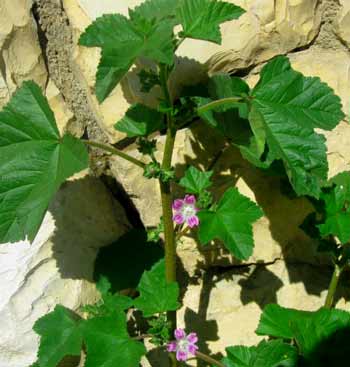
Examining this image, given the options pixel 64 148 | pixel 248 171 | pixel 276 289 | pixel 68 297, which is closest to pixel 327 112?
pixel 248 171

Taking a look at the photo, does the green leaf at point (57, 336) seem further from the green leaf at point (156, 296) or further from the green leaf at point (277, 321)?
the green leaf at point (277, 321)

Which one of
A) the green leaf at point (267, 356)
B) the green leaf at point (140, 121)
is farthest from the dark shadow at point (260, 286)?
the green leaf at point (140, 121)

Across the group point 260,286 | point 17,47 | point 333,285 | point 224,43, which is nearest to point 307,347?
point 333,285

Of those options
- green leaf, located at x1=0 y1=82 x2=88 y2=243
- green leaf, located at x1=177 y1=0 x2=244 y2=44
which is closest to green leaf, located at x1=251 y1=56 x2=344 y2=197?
green leaf, located at x1=177 y1=0 x2=244 y2=44

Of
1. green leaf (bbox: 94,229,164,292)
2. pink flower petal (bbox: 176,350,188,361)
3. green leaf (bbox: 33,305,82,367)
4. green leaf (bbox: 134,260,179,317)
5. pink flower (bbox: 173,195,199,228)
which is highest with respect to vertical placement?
pink flower (bbox: 173,195,199,228)

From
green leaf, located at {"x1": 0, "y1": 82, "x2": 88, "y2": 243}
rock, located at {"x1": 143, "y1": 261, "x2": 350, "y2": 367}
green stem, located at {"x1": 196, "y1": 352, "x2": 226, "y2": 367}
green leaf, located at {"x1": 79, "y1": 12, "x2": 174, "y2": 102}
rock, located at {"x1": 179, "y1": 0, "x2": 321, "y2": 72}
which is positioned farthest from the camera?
rock, located at {"x1": 143, "y1": 261, "x2": 350, "y2": 367}

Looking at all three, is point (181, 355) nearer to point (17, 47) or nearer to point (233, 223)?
point (233, 223)

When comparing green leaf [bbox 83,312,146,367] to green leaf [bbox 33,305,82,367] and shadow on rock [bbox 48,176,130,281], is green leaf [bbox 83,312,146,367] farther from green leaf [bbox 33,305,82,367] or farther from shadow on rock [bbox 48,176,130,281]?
shadow on rock [bbox 48,176,130,281]

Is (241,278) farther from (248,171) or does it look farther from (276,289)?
(248,171)
